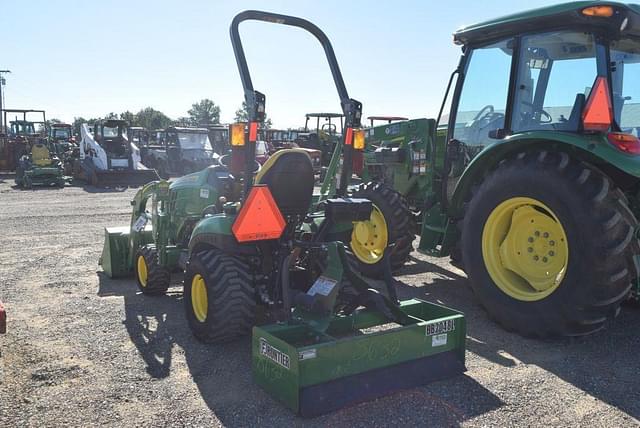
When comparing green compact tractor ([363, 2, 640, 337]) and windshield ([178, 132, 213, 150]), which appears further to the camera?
windshield ([178, 132, 213, 150])

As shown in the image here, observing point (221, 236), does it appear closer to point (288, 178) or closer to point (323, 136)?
point (288, 178)

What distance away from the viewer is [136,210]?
6.62 metres

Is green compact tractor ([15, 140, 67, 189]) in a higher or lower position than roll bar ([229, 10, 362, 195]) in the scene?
lower

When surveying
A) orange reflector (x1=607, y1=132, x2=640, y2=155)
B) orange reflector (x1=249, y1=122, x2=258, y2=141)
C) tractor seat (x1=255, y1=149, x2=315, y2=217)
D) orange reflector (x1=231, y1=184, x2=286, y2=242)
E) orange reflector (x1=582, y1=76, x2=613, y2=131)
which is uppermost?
orange reflector (x1=582, y1=76, x2=613, y2=131)

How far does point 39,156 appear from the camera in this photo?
18.6 meters

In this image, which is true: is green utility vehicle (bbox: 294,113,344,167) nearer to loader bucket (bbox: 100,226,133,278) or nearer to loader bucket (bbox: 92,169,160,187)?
loader bucket (bbox: 92,169,160,187)

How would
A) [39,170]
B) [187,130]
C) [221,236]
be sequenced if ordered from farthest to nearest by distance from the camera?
[187,130] → [39,170] → [221,236]

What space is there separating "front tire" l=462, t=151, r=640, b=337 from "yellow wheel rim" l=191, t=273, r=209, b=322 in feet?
7.32

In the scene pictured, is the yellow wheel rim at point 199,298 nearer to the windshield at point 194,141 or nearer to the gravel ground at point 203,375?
the gravel ground at point 203,375

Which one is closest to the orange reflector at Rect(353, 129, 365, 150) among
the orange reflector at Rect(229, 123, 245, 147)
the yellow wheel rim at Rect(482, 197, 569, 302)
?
the orange reflector at Rect(229, 123, 245, 147)

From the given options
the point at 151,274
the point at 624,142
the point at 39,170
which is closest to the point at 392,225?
the point at 151,274

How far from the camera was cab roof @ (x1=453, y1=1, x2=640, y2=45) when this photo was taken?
4199 mm

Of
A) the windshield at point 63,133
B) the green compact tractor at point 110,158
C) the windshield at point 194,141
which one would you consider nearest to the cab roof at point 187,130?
the windshield at point 194,141

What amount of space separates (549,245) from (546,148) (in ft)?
2.52
